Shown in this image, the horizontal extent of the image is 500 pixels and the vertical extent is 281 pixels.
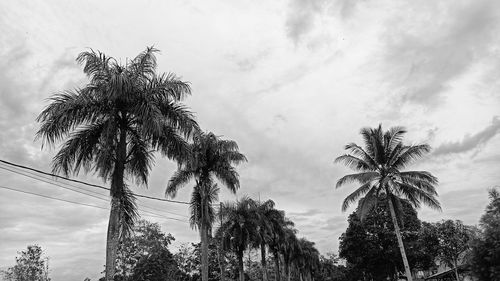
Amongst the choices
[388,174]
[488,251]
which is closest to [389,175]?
[388,174]

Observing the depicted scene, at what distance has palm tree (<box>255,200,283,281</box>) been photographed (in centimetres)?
3894

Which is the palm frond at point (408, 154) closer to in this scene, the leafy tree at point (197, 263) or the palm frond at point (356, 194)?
the palm frond at point (356, 194)

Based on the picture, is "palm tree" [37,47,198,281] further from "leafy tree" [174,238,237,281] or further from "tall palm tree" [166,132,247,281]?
"leafy tree" [174,238,237,281]

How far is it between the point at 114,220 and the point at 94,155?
7.66ft

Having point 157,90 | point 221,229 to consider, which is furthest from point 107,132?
point 221,229

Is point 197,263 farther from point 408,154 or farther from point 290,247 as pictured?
point 408,154

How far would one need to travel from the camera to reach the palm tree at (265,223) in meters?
38.9

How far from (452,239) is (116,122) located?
38.8 metres

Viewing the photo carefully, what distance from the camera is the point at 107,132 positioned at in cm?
1148

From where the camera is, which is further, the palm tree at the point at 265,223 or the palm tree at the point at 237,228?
the palm tree at the point at 265,223

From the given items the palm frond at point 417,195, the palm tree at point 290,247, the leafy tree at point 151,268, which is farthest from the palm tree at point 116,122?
the palm tree at point 290,247

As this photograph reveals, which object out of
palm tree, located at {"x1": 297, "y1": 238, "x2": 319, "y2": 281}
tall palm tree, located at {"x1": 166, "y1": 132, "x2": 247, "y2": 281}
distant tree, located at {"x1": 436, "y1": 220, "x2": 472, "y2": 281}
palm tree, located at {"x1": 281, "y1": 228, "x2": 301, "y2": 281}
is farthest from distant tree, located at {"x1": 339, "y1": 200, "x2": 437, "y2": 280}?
tall palm tree, located at {"x1": 166, "y1": 132, "x2": 247, "y2": 281}

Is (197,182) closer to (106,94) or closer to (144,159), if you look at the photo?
(144,159)

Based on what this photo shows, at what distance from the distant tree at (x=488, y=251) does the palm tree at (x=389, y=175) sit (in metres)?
Result: 6.81
